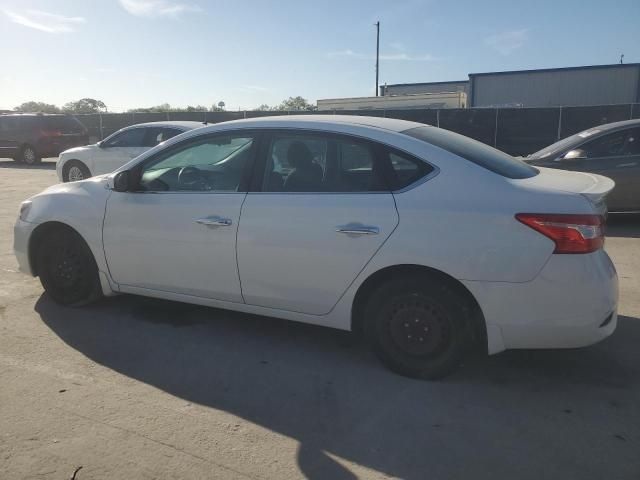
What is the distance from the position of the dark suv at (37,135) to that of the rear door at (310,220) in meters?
17.8

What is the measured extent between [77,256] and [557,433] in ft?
12.4

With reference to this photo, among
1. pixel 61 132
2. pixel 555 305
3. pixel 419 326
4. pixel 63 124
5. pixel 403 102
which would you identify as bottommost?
pixel 419 326

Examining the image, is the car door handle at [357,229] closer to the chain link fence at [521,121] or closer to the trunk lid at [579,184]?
the trunk lid at [579,184]

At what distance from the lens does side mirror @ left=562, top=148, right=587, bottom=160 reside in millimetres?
7727

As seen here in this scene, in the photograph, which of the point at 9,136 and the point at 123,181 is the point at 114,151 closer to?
the point at 123,181

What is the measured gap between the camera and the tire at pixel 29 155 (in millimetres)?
19453

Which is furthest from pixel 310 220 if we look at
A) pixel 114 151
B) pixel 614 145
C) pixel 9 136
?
pixel 9 136

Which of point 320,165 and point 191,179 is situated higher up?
point 320,165

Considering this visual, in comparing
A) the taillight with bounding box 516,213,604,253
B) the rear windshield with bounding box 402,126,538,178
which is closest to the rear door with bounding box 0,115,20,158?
the rear windshield with bounding box 402,126,538,178

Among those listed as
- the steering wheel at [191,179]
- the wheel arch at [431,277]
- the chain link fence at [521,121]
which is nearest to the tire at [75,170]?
the chain link fence at [521,121]

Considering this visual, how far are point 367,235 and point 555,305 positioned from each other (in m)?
1.15

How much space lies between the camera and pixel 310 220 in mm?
3625

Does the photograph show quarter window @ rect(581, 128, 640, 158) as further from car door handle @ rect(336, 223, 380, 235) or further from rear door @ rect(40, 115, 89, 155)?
rear door @ rect(40, 115, 89, 155)

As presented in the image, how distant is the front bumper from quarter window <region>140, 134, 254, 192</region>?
4.09 ft
